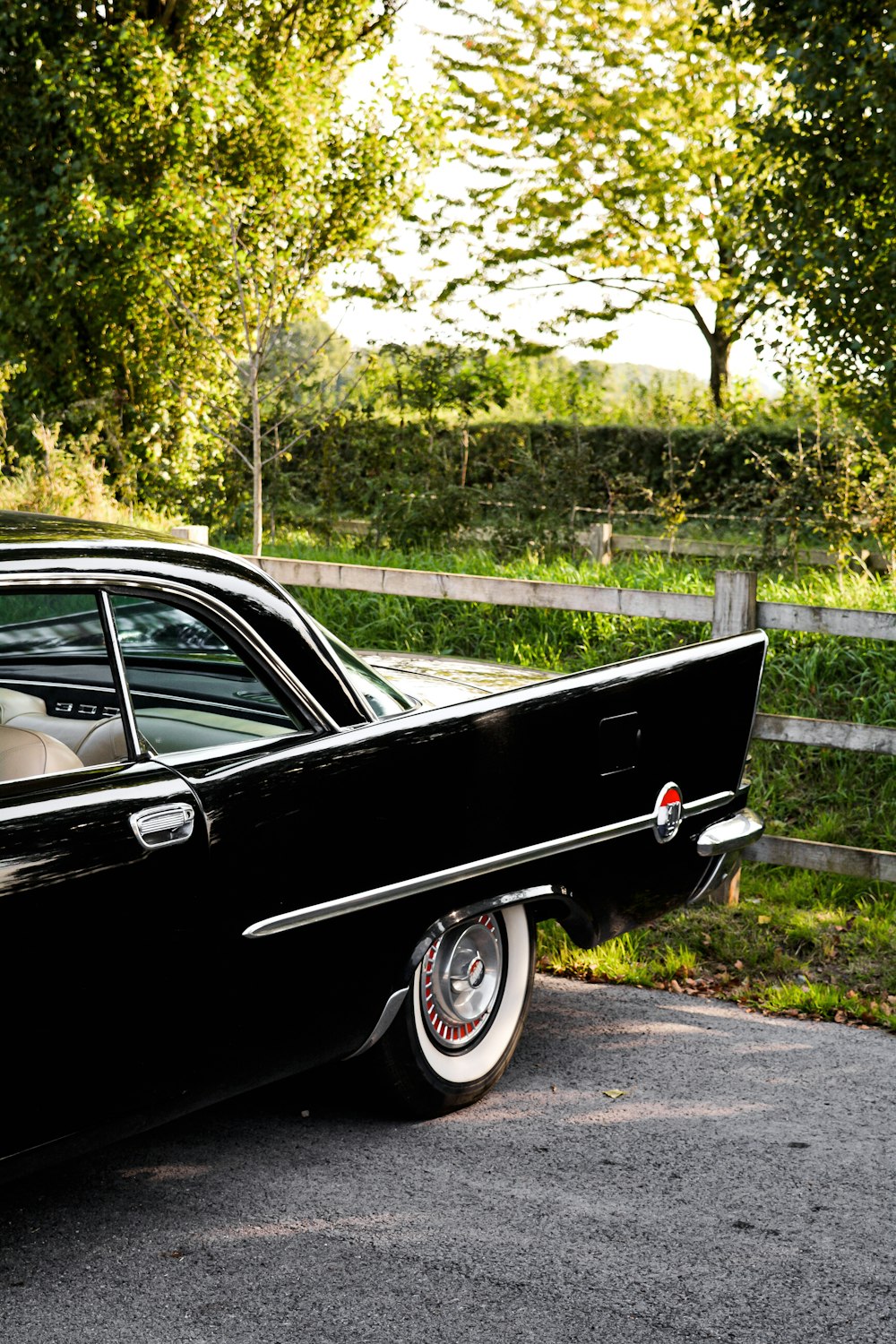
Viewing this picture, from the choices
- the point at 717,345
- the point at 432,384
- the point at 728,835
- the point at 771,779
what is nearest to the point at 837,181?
the point at 771,779

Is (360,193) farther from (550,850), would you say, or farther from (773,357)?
(550,850)

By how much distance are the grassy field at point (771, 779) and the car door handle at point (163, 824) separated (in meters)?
2.62

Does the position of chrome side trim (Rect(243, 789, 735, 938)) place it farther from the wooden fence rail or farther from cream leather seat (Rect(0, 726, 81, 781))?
the wooden fence rail

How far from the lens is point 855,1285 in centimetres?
310

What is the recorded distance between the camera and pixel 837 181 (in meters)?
9.36

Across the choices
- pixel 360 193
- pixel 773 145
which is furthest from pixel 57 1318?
pixel 360 193

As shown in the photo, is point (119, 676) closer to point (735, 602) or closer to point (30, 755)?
point (30, 755)

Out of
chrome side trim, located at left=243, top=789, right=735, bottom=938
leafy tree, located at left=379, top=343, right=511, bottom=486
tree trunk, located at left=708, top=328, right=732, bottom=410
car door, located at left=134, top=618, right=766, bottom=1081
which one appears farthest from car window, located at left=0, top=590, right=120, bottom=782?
tree trunk, located at left=708, top=328, right=732, bottom=410

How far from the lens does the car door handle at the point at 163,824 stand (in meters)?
2.91

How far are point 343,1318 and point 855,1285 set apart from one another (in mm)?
1145

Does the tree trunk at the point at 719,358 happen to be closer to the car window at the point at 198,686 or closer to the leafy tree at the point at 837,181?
the leafy tree at the point at 837,181

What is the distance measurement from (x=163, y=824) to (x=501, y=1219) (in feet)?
4.27

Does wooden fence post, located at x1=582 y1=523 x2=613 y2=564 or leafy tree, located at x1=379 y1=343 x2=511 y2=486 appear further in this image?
leafy tree, located at x1=379 y1=343 x2=511 y2=486

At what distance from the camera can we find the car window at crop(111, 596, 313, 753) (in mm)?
3250
